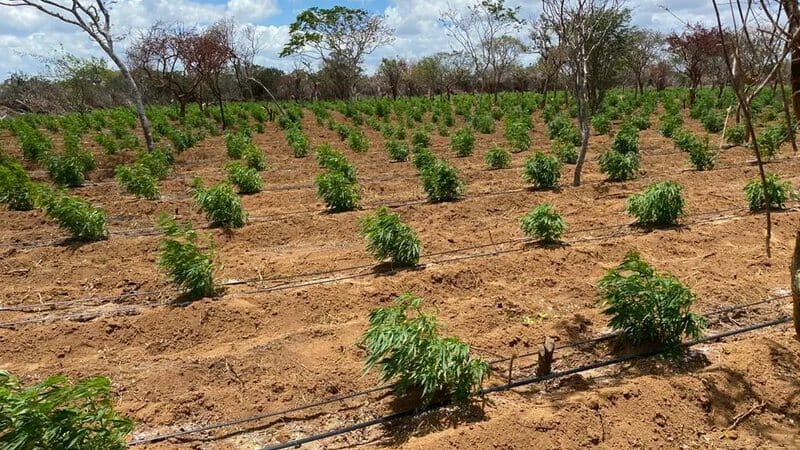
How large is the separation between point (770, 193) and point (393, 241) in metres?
5.21

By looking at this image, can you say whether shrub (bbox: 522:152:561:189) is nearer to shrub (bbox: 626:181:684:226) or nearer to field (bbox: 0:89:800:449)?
field (bbox: 0:89:800:449)

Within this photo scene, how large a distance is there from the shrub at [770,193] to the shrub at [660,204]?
1.17 m

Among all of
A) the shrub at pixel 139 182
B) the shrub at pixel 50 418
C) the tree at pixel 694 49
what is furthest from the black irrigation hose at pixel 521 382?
the tree at pixel 694 49

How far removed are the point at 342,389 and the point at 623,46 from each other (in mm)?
Answer: 20200

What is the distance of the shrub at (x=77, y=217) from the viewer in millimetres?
7434

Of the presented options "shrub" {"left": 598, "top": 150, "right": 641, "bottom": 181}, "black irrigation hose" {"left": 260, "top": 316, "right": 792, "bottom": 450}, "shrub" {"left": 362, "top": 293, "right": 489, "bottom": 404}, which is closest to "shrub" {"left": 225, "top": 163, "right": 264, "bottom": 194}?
"shrub" {"left": 598, "top": 150, "right": 641, "bottom": 181}

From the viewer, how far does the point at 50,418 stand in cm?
A: 280

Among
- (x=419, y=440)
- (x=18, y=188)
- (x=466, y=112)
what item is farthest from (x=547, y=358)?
(x=466, y=112)

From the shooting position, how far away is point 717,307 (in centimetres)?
519

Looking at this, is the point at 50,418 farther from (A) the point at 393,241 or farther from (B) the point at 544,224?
(B) the point at 544,224

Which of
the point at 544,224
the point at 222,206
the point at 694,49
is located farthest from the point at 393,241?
the point at 694,49

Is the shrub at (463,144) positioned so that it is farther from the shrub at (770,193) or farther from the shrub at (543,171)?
the shrub at (770,193)

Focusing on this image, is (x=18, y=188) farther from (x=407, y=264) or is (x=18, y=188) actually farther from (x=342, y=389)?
(x=342, y=389)

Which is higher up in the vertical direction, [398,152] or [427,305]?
[398,152]
